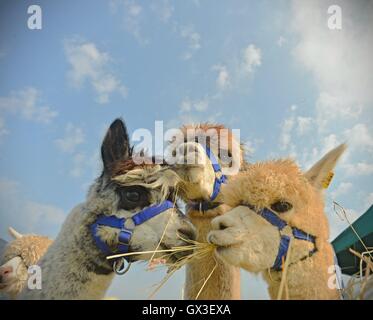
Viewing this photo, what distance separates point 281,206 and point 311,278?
368mm

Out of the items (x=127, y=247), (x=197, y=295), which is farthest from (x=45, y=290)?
(x=197, y=295)

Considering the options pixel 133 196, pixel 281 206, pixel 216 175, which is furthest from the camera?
pixel 216 175

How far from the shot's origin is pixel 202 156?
2578 mm

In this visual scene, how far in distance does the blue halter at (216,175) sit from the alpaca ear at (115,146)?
1.72ft

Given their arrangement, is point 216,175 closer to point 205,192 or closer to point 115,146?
point 205,192

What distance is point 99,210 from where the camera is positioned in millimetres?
2500

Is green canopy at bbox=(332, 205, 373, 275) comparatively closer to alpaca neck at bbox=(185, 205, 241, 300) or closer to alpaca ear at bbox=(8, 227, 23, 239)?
alpaca neck at bbox=(185, 205, 241, 300)

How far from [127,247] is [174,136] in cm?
78

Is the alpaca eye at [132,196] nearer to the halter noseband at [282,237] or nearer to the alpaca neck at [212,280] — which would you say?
the alpaca neck at [212,280]

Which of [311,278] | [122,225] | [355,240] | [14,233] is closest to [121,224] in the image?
[122,225]

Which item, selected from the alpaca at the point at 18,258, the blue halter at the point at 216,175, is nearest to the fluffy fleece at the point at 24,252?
the alpaca at the point at 18,258
